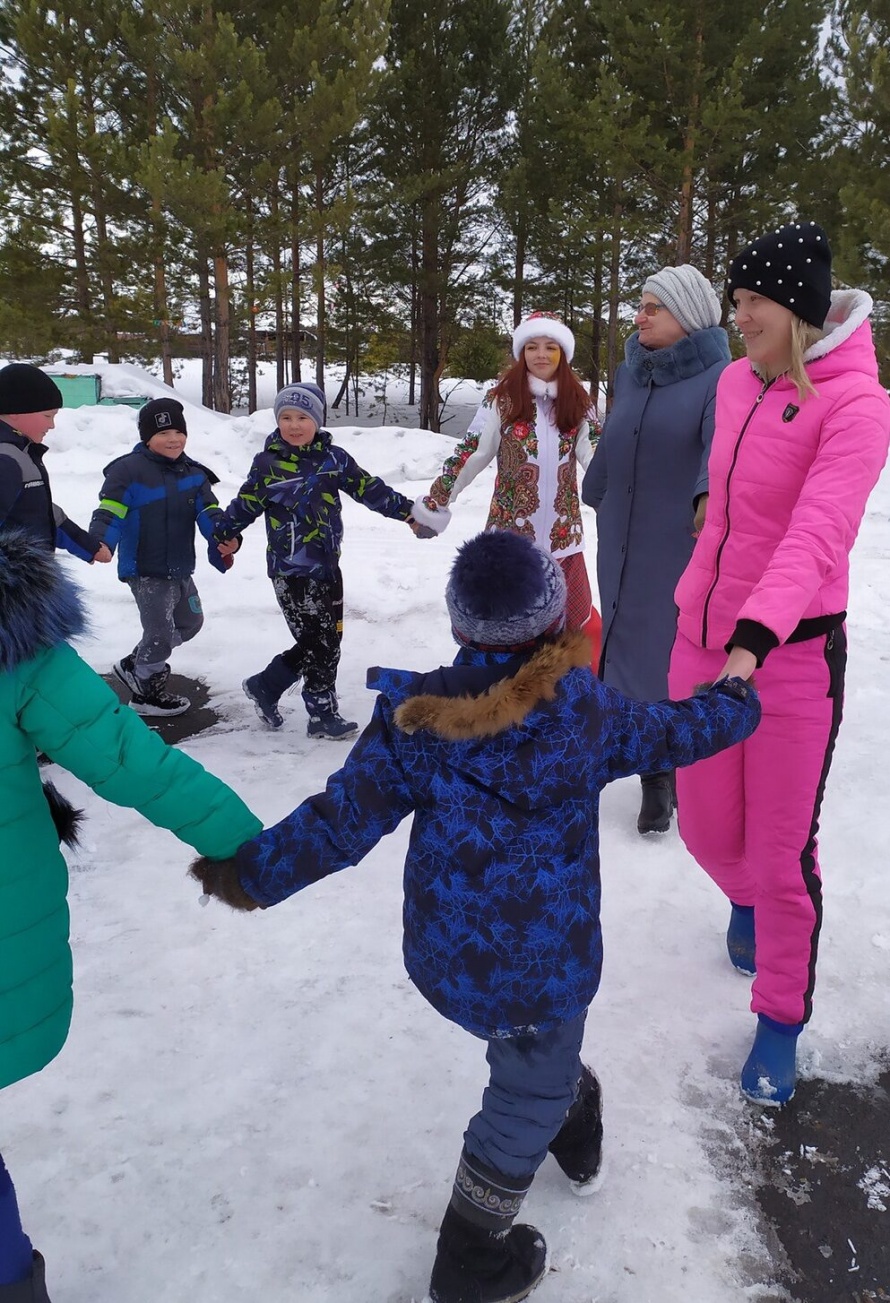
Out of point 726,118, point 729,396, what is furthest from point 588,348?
point 729,396

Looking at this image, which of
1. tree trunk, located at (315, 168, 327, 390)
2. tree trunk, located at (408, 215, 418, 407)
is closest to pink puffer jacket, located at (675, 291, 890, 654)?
tree trunk, located at (315, 168, 327, 390)

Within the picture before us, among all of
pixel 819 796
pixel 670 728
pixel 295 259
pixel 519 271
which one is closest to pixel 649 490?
pixel 819 796

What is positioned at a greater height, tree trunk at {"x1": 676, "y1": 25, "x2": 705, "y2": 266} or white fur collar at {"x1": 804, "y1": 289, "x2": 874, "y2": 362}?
tree trunk at {"x1": 676, "y1": 25, "x2": 705, "y2": 266}

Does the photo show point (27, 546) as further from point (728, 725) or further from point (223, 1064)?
point (223, 1064)

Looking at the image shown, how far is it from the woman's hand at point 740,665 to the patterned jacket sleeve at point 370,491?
9.86 ft

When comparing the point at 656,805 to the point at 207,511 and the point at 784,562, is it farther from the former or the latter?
the point at 207,511

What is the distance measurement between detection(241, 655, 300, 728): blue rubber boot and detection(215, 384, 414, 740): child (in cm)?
8

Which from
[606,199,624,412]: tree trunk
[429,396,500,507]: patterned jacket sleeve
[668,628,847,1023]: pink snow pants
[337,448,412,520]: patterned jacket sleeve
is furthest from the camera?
[606,199,624,412]: tree trunk

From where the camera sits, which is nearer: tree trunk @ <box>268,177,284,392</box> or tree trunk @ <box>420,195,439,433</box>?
tree trunk @ <box>268,177,284,392</box>

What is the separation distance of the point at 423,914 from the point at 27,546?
1023 millimetres

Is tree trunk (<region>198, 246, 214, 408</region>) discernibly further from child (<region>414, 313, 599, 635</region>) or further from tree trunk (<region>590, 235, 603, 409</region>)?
child (<region>414, 313, 599, 635</region>)

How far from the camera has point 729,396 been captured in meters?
2.55

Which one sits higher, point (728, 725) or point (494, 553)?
point (494, 553)

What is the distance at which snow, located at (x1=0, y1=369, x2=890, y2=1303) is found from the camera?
201cm
